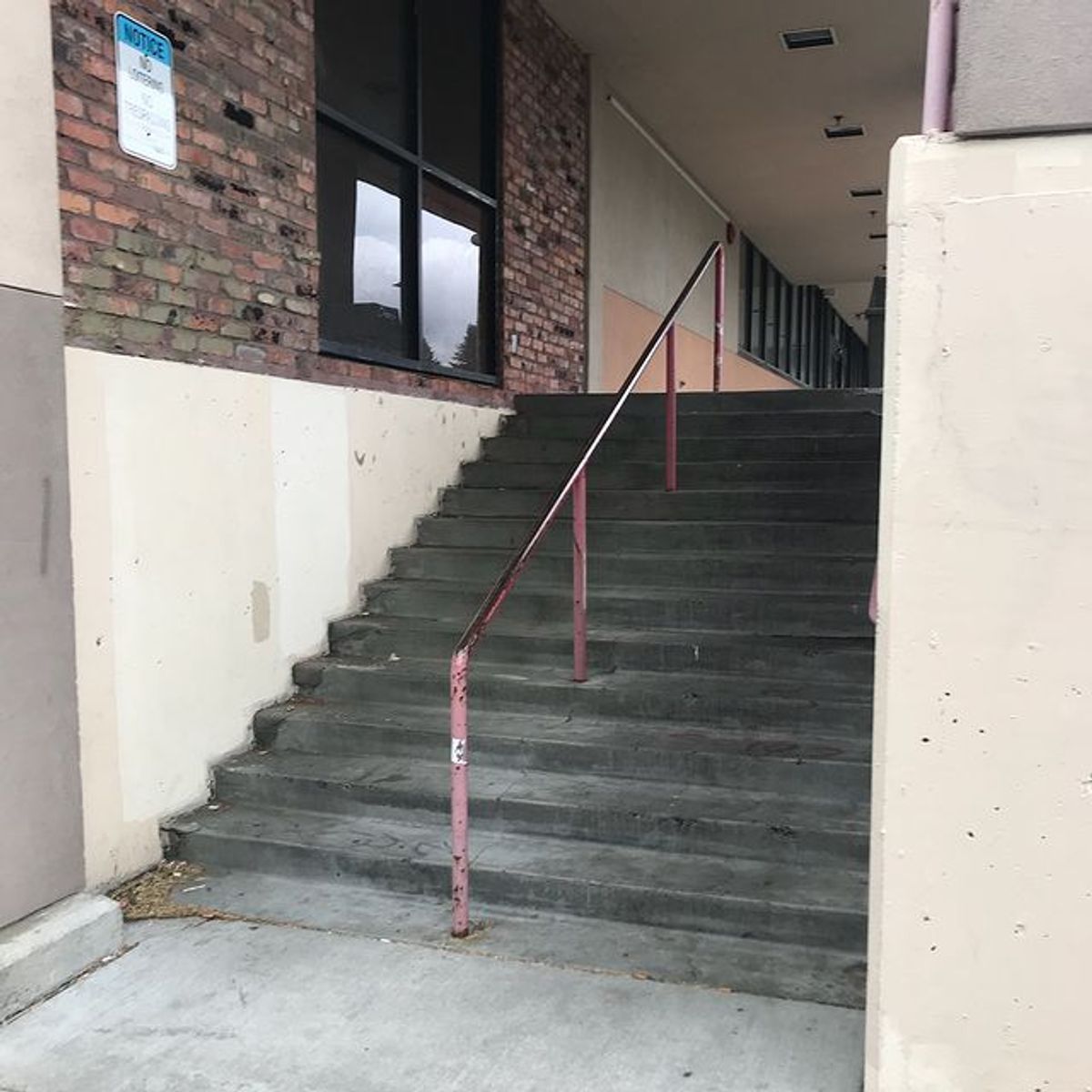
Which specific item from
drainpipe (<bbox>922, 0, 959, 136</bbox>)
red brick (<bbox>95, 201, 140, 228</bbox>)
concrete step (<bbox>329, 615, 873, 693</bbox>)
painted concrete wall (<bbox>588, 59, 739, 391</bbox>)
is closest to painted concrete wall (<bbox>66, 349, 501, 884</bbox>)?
concrete step (<bbox>329, 615, 873, 693</bbox>)

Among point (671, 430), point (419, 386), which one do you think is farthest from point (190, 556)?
point (671, 430)

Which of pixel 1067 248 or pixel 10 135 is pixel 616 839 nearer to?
pixel 1067 248

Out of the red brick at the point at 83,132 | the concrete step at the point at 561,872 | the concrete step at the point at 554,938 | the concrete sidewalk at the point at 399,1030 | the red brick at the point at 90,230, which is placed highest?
the red brick at the point at 83,132

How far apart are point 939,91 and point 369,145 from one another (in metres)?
3.98

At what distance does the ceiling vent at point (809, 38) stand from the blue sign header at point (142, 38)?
5409 mm

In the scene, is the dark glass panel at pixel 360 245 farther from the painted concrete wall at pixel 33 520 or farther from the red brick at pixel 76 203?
the painted concrete wall at pixel 33 520

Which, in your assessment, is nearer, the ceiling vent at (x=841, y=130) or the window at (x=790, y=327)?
the ceiling vent at (x=841, y=130)

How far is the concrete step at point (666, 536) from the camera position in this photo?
5090 millimetres

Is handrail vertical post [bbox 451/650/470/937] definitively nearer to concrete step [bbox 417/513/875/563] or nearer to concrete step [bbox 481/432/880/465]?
concrete step [bbox 417/513/875/563]

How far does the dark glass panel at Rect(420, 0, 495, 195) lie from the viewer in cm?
623

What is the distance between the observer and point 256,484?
4.35 metres

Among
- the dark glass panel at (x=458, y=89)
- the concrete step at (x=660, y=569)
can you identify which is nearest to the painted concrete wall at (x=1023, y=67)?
the concrete step at (x=660, y=569)

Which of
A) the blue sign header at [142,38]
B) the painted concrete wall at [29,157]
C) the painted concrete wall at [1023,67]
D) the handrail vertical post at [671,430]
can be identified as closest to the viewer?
the painted concrete wall at [1023,67]

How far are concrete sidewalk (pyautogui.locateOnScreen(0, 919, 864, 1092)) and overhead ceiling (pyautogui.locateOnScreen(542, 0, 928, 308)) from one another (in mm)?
6697
